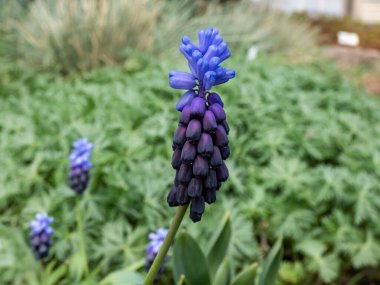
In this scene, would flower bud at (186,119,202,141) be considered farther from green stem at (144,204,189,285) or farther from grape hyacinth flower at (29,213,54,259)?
grape hyacinth flower at (29,213,54,259)

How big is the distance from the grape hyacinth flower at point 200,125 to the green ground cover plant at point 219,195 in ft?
3.65

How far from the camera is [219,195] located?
9.22 feet

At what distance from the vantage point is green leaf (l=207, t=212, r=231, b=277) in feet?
5.70

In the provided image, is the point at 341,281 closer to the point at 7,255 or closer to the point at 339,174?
the point at 339,174

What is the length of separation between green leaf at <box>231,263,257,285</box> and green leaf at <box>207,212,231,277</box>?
0.15m

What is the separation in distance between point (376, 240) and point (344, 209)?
9.9 inches

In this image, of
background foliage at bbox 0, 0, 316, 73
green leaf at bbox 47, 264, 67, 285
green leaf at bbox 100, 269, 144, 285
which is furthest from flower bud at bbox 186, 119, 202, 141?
background foliage at bbox 0, 0, 316, 73

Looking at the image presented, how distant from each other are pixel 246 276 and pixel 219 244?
180mm

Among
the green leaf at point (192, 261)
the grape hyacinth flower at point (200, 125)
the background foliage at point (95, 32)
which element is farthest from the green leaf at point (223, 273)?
the background foliage at point (95, 32)

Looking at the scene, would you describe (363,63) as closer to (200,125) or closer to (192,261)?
(192,261)

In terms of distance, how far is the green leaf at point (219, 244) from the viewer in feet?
5.70

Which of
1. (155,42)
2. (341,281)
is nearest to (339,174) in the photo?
(341,281)

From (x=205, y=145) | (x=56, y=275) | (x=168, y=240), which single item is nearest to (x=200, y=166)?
(x=205, y=145)

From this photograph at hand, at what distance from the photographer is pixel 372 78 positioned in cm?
727
